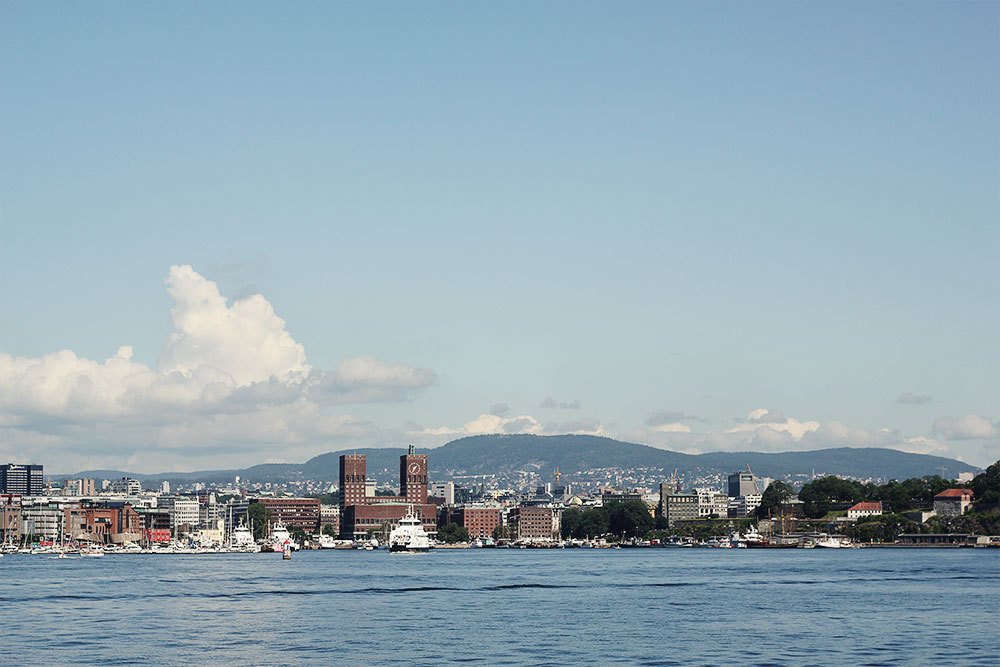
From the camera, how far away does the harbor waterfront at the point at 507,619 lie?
162 feet

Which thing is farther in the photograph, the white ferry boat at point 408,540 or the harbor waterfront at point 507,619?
the white ferry boat at point 408,540

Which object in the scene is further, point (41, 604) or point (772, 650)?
point (41, 604)

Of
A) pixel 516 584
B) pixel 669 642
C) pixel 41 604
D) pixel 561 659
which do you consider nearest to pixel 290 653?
pixel 561 659

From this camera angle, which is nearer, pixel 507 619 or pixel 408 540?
pixel 507 619

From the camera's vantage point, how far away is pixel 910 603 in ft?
240

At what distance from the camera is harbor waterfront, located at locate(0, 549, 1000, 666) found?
162ft

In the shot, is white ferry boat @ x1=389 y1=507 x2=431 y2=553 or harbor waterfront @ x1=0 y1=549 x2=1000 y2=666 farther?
white ferry boat @ x1=389 y1=507 x2=431 y2=553

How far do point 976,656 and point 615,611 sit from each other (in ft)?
77.6

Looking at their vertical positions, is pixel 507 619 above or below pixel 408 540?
below

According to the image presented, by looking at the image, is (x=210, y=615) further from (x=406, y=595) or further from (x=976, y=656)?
(x=976, y=656)

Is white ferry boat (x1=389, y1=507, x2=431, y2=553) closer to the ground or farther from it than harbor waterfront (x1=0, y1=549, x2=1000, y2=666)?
farther from it

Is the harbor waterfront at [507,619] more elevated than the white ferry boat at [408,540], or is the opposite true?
the white ferry boat at [408,540]

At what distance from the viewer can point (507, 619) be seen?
211ft

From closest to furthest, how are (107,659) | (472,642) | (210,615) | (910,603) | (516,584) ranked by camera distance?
(107,659) → (472,642) → (210,615) → (910,603) → (516,584)
